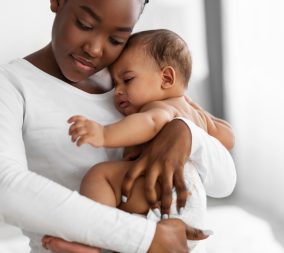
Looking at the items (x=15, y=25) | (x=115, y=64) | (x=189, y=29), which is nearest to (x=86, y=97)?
(x=115, y=64)

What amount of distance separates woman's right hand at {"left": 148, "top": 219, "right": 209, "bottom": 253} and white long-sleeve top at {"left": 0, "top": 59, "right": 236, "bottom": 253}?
19 mm

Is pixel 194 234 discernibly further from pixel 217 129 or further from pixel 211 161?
pixel 217 129

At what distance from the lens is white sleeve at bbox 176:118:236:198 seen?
1.08m

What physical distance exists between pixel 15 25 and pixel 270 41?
3.41ft

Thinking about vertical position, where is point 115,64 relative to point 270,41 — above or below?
above

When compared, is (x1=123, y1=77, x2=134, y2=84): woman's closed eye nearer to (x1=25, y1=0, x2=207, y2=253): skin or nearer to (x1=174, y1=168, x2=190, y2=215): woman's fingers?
(x1=25, y1=0, x2=207, y2=253): skin

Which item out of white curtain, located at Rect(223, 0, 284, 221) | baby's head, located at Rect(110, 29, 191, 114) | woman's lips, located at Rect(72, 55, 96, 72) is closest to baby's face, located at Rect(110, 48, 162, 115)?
baby's head, located at Rect(110, 29, 191, 114)

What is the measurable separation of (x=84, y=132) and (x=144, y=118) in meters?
0.14

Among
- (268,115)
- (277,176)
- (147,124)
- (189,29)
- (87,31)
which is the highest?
(87,31)

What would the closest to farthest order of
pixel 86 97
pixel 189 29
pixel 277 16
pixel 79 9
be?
pixel 79 9
pixel 86 97
pixel 277 16
pixel 189 29

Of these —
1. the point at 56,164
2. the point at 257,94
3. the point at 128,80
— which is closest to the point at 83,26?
the point at 128,80

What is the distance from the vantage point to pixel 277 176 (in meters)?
2.28

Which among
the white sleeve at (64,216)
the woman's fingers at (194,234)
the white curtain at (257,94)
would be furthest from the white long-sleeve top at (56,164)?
the white curtain at (257,94)

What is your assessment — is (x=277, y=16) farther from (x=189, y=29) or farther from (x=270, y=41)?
(x=189, y=29)
